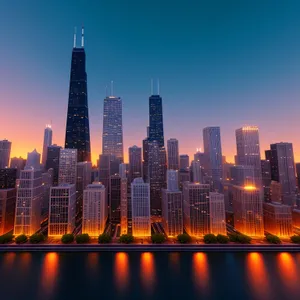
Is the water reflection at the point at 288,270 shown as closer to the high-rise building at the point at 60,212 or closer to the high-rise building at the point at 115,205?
the high-rise building at the point at 115,205

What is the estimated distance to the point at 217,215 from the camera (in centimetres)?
12575

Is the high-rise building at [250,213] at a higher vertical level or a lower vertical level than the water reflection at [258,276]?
higher

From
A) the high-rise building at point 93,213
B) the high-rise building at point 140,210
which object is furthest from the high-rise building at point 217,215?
the high-rise building at point 93,213

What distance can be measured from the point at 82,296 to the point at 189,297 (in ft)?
136

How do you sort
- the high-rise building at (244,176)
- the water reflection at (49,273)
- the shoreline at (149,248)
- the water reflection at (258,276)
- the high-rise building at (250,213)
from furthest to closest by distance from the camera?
1. the high-rise building at (244,176)
2. the high-rise building at (250,213)
3. the shoreline at (149,248)
4. the water reflection at (49,273)
5. the water reflection at (258,276)

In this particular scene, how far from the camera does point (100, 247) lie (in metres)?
108

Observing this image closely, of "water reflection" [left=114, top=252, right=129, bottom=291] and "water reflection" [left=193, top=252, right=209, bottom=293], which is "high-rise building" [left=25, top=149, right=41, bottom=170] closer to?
"water reflection" [left=114, top=252, right=129, bottom=291]

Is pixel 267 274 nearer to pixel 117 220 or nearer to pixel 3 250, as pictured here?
pixel 117 220

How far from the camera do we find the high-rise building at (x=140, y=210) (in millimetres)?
123750

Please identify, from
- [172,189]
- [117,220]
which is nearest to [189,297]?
[172,189]

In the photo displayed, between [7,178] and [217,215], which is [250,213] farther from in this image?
[7,178]

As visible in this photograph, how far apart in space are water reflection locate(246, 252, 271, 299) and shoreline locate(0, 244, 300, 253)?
6.88 metres

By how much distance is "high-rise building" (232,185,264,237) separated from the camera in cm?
12544

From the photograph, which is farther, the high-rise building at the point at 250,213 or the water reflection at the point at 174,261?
the high-rise building at the point at 250,213
